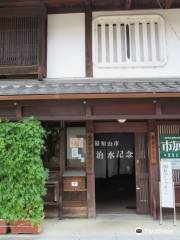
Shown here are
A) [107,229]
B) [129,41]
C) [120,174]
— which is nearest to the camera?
[107,229]

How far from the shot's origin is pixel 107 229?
392 inches

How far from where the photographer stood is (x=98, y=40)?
12023 mm

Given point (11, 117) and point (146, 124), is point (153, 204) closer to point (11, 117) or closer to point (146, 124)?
point (146, 124)

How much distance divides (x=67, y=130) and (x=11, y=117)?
2.40 meters

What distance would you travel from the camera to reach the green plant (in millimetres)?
9359

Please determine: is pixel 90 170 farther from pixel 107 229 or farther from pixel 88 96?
pixel 88 96

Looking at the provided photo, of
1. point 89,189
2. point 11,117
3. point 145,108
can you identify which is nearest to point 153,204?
point 89,189

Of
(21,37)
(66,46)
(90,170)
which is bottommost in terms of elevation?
(90,170)

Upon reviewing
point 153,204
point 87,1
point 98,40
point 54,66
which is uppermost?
point 87,1

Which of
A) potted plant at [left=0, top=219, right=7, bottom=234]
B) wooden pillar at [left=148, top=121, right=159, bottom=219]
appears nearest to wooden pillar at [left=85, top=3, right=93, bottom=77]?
wooden pillar at [left=148, top=121, right=159, bottom=219]

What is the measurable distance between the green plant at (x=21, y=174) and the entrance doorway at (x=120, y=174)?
3473 mm

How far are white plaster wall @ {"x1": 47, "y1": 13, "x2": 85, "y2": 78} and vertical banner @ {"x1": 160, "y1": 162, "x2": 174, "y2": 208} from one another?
380 cm

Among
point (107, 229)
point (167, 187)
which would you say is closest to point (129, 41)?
point (167, 187)

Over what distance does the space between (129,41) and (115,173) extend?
6.54 m
